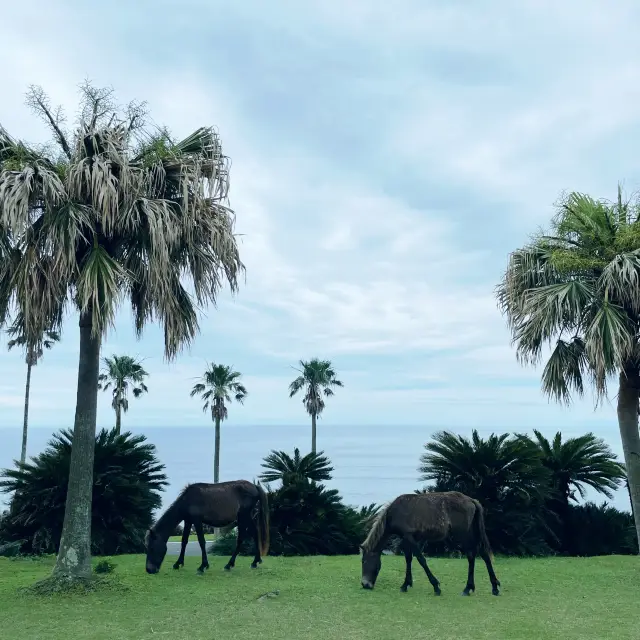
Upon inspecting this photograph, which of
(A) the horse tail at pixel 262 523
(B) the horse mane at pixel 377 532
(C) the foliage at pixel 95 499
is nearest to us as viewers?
(B) the horse mane at pixel 377 532

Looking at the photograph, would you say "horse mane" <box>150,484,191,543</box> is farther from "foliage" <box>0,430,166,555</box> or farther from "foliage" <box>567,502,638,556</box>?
"foliage" <box>567,502,638,556</box>

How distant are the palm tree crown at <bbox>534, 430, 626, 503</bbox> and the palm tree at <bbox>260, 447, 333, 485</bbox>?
19.5 ft

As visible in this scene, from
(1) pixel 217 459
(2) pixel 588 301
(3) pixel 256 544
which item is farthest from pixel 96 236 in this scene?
(1) pixel 217 459

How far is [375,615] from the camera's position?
9859 mm

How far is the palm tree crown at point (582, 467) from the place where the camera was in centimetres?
1927

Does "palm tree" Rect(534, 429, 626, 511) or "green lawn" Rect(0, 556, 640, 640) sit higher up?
"palm tree" Rect(534, 429, 626, 511)

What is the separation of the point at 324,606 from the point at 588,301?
843cm

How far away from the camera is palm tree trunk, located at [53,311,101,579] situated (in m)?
11.6

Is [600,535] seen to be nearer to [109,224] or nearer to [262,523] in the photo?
[262,523]

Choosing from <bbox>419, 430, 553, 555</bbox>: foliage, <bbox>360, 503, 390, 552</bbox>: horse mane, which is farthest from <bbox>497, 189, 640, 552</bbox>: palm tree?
<bbox>360, 503, 390, 552</bbox>: horse mane

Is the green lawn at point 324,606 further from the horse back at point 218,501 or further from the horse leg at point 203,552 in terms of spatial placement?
the horse back at point 218,501

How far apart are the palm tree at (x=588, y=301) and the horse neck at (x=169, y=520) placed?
8.21 metres

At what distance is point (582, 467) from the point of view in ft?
63.7

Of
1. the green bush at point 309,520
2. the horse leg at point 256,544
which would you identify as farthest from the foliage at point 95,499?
the horse leg at point 256,544
